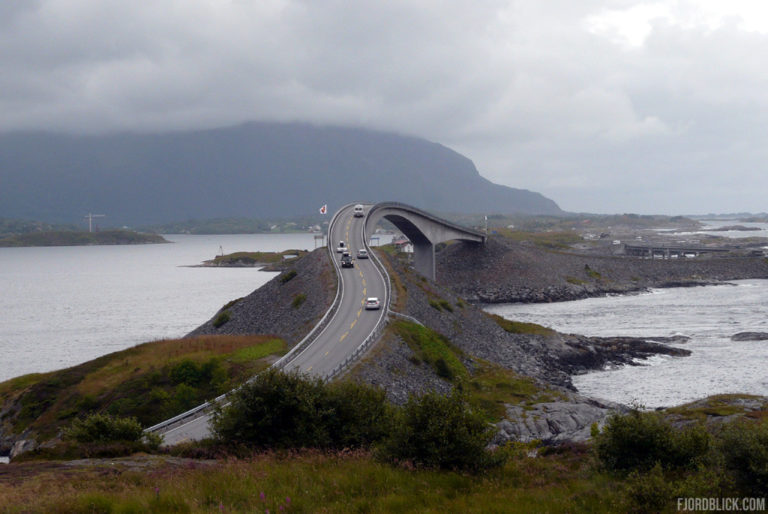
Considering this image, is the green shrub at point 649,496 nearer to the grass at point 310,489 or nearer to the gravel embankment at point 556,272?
the grass at point 310,489

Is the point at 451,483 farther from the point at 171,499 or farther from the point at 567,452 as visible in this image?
the point at 567,452

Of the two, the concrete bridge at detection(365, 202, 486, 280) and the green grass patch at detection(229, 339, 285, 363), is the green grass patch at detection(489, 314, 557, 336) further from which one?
the concrete bridge at detection(365, 202, 486, 280)

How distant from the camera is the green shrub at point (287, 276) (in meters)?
70.9

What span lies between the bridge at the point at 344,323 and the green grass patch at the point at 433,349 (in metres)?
2.04

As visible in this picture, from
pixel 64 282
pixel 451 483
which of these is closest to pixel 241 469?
pixel 451 483

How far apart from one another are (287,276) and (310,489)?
194ft

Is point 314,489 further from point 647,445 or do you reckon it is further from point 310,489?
point 647,445

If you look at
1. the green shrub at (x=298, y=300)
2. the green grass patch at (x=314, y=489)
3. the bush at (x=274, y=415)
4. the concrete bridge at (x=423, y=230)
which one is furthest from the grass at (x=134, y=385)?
the concrete bridge at (x=423, y=230)

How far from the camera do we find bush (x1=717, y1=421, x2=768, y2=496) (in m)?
12.5

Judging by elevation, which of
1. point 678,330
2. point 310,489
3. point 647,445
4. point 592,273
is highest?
point 647,445

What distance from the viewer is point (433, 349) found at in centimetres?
4828

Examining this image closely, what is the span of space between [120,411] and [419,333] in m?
23.2

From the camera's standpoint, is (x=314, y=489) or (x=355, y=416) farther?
(x=355, y=416)

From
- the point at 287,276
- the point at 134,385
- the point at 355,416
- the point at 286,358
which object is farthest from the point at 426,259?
the point at 355,416
